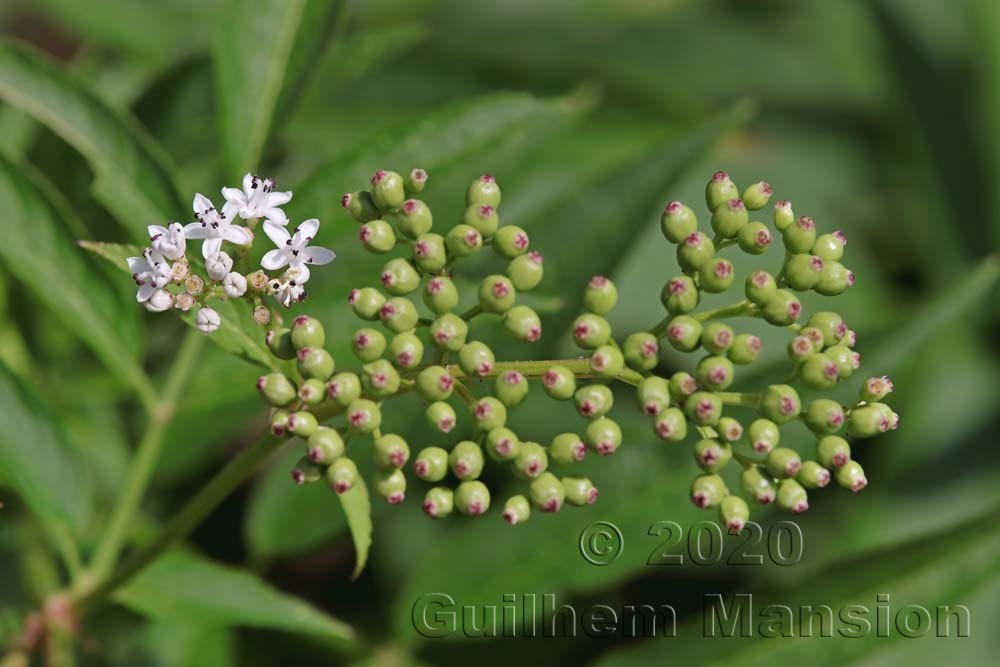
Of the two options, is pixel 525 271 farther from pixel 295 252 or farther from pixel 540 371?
pixel 295 252

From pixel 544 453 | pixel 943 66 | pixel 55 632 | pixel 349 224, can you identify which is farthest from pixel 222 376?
pixel 943 66

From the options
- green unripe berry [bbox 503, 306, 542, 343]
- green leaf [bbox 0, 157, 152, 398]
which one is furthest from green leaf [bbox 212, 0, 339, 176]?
green unripe berry [bbox 503, 306, 542, 343]

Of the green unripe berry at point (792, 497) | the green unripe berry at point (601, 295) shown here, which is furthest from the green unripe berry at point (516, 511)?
the green unripe berry at point (792, 497)

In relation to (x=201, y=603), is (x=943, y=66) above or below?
above

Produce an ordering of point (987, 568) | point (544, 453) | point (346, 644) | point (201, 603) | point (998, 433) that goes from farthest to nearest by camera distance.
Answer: point (998, 433) < point (346, 644) < point (987, 568) < point (201, 603) < point (544, 453)

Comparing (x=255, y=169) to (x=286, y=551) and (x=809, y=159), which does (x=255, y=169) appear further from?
(x=809, y=159)

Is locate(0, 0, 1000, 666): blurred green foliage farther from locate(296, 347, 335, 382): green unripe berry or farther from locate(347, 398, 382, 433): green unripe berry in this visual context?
locate(347, 398, 382, 433): green unripe berry

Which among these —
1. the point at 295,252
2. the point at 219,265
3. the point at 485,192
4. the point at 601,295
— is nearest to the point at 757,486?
the point at 601,295
